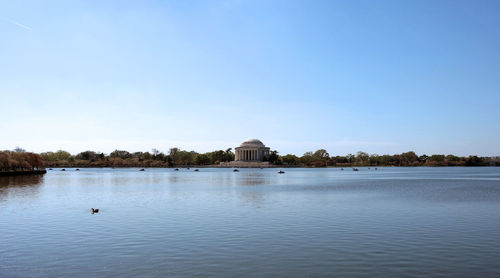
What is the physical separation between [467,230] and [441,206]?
12662 mm

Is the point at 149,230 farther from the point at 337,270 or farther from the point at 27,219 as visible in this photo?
the point at 337,270

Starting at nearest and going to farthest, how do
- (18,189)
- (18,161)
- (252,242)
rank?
(252,242), (18,189), (18,161)

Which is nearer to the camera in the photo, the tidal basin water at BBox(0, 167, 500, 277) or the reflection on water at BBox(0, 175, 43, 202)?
the tidal basin water at BBox(0, 167, 500, 277)

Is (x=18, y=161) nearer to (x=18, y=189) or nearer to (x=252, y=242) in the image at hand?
(x=18, y=189)

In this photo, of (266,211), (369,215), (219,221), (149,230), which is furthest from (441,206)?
(149,230)

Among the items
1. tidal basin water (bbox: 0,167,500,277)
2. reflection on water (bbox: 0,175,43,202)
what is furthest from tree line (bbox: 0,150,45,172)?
tidal basin water (bbox: 0,167,500,277)

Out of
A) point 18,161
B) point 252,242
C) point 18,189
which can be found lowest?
point 252,242

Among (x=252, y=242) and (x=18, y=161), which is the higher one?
(x=18, y=161)

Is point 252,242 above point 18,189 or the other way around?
the other way around

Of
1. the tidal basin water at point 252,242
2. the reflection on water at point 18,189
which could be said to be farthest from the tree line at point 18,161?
the tidal basin water at point 252,242

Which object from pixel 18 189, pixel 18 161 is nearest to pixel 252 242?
pixel 18 189

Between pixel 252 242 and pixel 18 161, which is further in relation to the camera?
pixel 18 161

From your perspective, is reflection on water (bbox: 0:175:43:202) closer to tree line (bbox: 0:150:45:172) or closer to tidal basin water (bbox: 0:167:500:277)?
tidal basin water (bbox: 0:167:500:277)

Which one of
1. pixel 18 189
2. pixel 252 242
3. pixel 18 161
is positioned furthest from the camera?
pixel 18 161
